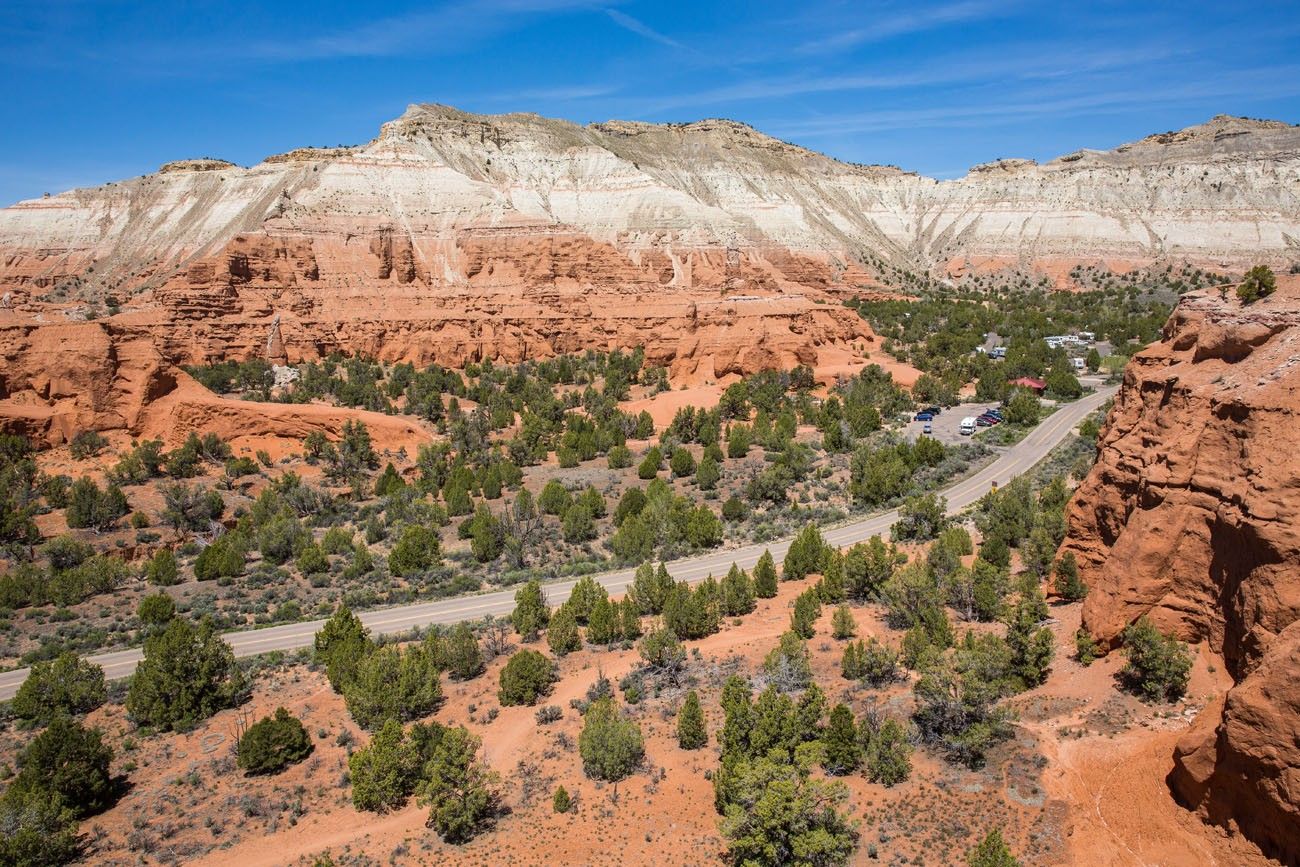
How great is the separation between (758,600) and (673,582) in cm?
326

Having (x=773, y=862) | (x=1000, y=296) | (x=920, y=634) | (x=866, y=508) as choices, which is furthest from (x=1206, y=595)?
(x=1000, y=296)

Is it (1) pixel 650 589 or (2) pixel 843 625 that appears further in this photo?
(1) pixel 650 589

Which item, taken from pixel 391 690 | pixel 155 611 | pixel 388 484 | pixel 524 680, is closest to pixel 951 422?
pixel 388 484

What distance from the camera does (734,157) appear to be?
385 feet

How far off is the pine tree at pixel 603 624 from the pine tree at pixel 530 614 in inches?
77.4

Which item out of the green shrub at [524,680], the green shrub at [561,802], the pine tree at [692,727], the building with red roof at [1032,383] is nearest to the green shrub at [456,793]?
the green shrub at [561,802]

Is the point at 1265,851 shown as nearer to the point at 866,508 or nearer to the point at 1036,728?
the point at 1036,728

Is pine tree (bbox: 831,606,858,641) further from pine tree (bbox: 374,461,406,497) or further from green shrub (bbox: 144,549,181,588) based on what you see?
green shrub (bbox: 144,549,181,588)

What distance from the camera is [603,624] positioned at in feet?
79.2

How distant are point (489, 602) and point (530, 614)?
4.41 meters

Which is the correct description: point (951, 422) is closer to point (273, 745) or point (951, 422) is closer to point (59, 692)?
point (273, 745)

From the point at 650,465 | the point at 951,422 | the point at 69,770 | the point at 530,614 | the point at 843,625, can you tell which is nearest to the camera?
the point at 69,770

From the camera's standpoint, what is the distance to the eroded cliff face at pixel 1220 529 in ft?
34.3

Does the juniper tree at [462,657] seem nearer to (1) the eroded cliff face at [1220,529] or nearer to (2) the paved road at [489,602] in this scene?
(2) the paved road at [489,602]
